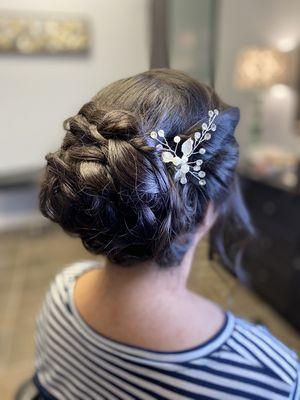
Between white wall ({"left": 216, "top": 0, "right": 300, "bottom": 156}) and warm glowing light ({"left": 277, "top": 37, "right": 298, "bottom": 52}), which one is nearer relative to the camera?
warm glowing light ({"left": 277, "top": 37, "right": 298, "bottom": 52})

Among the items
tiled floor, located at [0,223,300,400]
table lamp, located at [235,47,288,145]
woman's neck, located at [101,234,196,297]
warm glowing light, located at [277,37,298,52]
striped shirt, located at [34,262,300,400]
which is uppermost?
warm glowing light, located at [277,37,298,52]

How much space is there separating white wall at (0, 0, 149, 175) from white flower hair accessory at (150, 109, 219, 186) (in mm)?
2416

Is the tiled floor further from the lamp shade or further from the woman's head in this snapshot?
the lamp shade

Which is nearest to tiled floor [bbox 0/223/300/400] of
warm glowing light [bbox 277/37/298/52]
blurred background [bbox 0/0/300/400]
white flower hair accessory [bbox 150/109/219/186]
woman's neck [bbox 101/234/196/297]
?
blurred background [bbox 0/0/300/400]

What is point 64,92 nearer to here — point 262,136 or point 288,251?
point 262,136

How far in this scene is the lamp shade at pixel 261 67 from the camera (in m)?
2.08

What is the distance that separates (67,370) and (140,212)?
35 cm

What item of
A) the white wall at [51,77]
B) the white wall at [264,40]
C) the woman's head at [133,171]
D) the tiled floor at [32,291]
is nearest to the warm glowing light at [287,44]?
the white wall at [264,40]

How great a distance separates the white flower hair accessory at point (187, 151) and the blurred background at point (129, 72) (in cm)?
21

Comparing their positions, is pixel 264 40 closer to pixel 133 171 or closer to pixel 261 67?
pixel 261 67

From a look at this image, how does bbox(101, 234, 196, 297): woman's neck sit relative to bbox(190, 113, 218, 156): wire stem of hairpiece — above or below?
below

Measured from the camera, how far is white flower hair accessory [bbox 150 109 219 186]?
468mm

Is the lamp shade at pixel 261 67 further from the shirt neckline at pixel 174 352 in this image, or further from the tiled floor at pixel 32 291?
the shirt neckline at pixel 174 352

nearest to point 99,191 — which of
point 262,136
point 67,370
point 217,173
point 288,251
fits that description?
point 217,173
